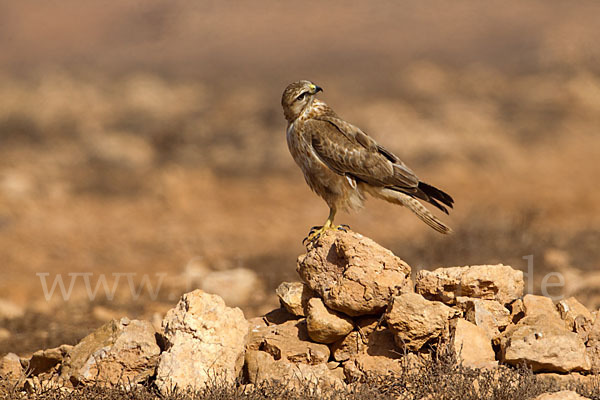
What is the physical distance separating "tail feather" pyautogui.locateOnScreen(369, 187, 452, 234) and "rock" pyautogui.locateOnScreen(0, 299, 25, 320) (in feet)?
22.3

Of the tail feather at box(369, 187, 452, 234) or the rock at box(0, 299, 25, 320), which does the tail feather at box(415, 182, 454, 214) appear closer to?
the tail feather at box(369, 187, 452, 234)

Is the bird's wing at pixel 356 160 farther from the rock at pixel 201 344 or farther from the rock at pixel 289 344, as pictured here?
the rock at pixel 201 344

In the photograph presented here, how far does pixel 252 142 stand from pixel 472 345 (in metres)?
18.5

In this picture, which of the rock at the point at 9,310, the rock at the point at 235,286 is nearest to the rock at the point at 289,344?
the rock at the point at 235,286

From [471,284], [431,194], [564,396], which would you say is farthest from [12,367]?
[564,396]

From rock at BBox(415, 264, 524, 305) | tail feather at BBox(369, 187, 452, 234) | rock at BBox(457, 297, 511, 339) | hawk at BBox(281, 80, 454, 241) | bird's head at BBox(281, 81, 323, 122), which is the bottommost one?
rock at BBox(457, 297, 511, 339)

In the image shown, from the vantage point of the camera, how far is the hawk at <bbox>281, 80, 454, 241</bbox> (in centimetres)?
821

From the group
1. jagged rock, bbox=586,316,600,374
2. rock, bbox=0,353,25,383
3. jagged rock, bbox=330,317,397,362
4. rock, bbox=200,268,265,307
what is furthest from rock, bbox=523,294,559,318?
rock, bbox=200,268,265,307

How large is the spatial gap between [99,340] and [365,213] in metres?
13.1

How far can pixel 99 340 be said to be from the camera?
23.3 ft

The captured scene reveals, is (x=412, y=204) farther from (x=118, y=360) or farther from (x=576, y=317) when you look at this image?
(x=118, y=360)

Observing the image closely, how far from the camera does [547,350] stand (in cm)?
631

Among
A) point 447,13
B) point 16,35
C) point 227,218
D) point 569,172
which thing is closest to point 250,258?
point 227,218

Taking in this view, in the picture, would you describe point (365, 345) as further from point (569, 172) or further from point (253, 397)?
point (569, 172)
